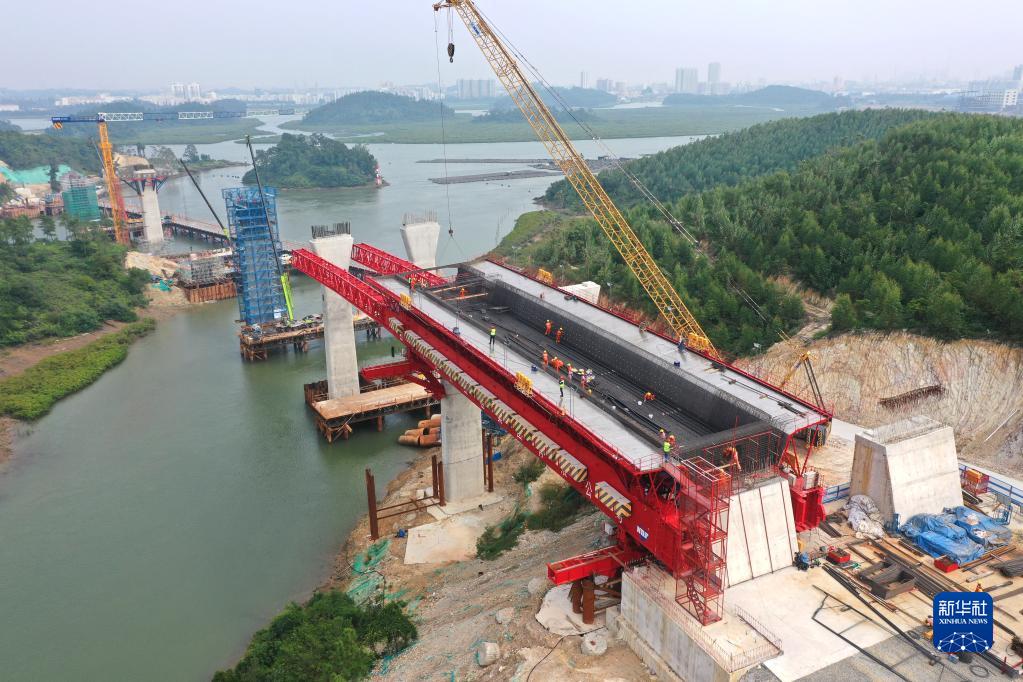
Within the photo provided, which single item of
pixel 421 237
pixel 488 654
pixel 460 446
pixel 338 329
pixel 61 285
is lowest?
pixel 488 654

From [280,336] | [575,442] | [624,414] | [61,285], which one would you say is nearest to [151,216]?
[61,285]

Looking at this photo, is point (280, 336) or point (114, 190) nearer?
point (280, 336)

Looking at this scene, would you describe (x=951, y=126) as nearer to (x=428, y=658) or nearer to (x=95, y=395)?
(x=428, y=658)

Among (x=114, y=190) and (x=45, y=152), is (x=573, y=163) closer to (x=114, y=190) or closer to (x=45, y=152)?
(x=114, y=190)

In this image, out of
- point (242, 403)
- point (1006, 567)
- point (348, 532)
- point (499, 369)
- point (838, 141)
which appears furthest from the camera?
point (838, 141)

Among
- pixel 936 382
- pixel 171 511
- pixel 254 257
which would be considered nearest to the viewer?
pixel 936 382

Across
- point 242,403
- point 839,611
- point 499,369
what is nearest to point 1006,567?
point 839,611
